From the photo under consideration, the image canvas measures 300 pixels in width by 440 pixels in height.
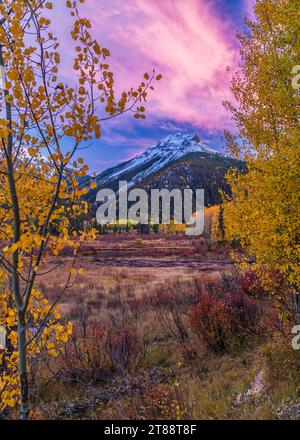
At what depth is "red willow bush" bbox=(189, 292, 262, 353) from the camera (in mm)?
8367

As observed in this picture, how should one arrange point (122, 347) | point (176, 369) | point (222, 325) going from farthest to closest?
point (222, 325) → point (122, 347) → point (176, 369)

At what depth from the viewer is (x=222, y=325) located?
28.0ft

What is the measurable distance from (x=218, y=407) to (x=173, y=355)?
337cm

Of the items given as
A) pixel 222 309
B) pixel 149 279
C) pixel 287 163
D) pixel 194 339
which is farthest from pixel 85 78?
pixel 149 279

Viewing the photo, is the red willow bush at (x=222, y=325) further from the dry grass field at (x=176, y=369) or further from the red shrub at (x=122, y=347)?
the red shrub at (x=122, y=347)

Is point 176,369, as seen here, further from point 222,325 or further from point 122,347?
point 222,325

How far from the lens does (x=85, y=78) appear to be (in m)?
2.56

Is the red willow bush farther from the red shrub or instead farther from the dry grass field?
the red shrub

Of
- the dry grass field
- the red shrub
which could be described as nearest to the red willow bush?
the dry grass field

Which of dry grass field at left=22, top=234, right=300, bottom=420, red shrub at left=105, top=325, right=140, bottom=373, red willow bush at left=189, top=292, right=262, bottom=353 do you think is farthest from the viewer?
red willow bush at left=189, top=292, right=262, bottom=353

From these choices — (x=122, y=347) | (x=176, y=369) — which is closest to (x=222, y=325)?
(x=176, y=369)

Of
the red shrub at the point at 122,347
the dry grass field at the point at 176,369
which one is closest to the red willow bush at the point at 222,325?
the dry grass field at the point at 176,369

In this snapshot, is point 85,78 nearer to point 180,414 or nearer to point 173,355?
point 180,414

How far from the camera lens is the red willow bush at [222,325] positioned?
27.5 feet
